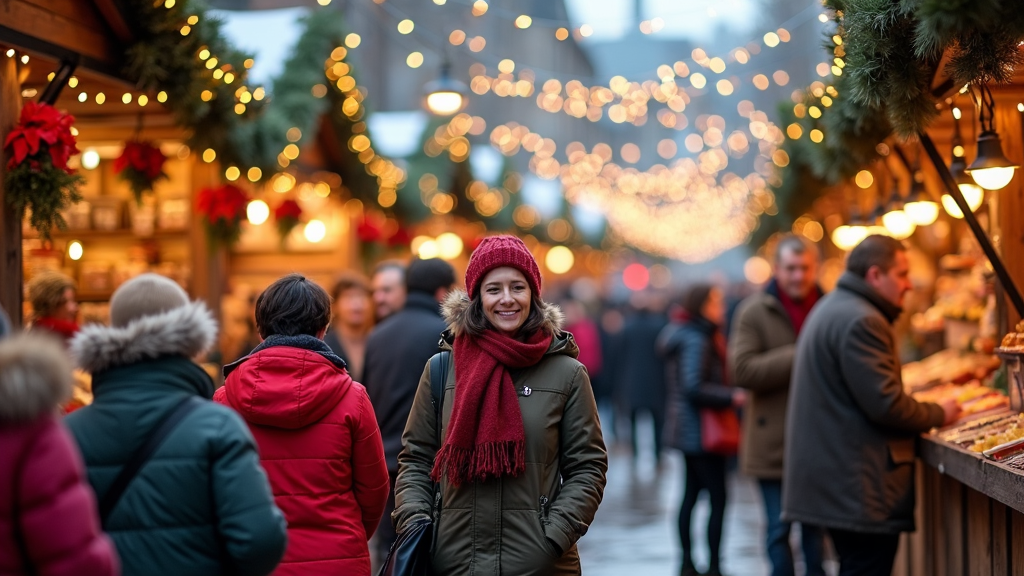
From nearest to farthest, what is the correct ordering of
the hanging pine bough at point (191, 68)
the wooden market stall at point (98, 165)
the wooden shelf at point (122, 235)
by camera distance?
the wooden market stall at point (98, 165) < the hanging pine bough at point (191, 68) < the wooden shelf at point (122, 235)

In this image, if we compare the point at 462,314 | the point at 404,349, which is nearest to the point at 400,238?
the point at 404,349

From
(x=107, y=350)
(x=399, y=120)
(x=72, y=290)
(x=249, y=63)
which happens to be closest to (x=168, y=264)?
(x=249, y=63)

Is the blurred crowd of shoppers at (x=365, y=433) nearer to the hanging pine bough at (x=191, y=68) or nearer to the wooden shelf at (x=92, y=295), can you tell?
the hanging pine bough at (x=191, y=68)

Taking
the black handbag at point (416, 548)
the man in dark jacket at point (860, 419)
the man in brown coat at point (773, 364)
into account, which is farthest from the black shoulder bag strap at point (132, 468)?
the man in brown coat at point (773, 364)

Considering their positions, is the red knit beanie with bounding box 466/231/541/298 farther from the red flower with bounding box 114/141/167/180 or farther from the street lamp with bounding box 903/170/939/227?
the red flower with bounding box 114/141/167/180

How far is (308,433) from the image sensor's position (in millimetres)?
4336

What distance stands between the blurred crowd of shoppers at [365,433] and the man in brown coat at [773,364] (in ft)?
1.30

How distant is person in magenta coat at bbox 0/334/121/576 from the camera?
2.70 m

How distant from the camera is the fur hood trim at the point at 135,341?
3365mm

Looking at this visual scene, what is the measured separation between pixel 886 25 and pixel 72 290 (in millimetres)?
4498

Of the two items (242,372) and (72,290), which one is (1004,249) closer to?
(242,372)

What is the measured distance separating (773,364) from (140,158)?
15.0ft

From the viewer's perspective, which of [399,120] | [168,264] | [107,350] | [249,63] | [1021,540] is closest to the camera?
[107,350]

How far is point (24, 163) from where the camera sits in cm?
641
